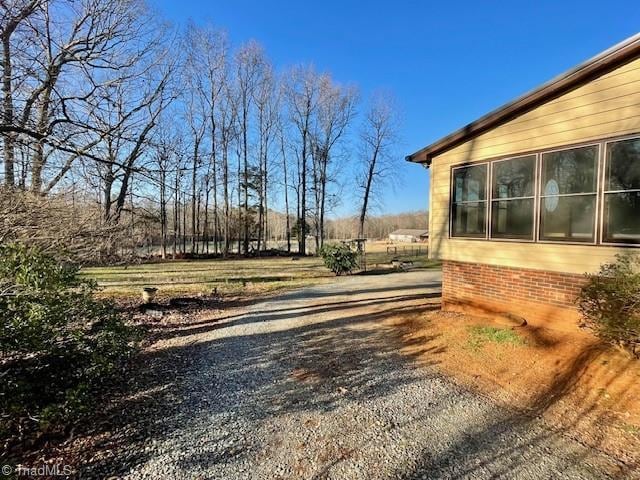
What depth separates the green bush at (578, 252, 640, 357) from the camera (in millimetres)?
3498

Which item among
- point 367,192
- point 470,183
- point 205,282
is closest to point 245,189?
point 367,192

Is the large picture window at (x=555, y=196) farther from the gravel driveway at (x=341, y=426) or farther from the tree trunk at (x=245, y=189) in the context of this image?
the tree trunk at (x=245, y=189)

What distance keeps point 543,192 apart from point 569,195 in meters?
0.36

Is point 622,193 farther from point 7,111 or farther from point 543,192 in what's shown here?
point 7,111

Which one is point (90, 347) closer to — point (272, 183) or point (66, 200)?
point (66, 200)

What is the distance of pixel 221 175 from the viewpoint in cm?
2473

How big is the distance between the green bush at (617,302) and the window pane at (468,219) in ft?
7.07

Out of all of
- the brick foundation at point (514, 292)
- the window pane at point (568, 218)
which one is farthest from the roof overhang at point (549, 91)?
the brick foundation at point (514, 292)

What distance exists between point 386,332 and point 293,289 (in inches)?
224

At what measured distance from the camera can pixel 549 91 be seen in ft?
16.2

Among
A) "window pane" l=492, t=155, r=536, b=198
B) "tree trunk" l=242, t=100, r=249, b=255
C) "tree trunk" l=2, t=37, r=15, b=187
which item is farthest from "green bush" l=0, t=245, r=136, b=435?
"tree trunk" l=242, t=100, r=249, b=255

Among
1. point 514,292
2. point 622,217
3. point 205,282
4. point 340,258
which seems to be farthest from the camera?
point 340,258

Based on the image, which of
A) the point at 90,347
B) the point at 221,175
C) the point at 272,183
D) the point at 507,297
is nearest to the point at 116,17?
the point at 90,347

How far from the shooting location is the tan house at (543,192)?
4309 mm
